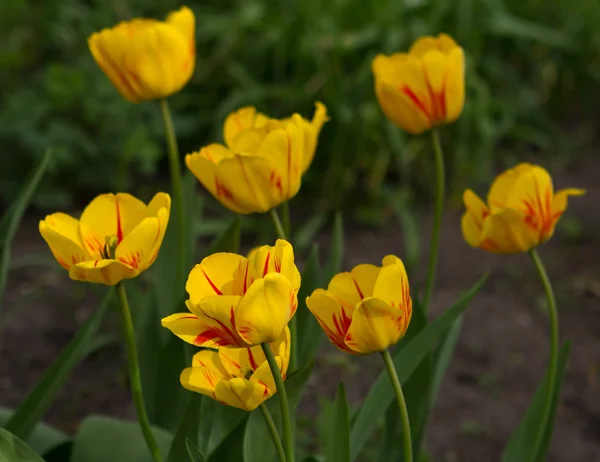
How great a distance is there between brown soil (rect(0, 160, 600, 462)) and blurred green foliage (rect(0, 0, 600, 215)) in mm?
242

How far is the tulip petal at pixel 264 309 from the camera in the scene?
24.1 inches

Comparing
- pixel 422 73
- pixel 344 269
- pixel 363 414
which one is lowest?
pixel 344 269

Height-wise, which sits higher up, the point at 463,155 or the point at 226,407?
the point at 226,407

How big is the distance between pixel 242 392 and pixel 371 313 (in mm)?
119

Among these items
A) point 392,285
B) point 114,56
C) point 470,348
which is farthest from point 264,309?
point 470,348

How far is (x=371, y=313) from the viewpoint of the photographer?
68 cm

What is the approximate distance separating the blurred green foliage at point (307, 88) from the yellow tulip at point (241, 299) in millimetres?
1466

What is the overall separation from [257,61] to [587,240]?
1.11m

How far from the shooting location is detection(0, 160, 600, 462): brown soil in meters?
1.65

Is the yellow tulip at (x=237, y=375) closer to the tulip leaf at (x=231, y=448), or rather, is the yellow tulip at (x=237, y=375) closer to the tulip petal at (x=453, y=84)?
the tulip leaf at (x=231, y=448)

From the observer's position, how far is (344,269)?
2.12 m

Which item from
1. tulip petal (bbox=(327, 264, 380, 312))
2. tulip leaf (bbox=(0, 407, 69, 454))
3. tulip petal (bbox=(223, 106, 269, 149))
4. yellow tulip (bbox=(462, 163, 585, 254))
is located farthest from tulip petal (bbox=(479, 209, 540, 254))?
tulip leaf (bbox=(0, 407, 69, 454))

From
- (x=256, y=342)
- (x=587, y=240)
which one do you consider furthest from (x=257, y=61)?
(x=256, y=342)

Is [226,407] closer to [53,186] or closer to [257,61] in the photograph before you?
[53,186]
